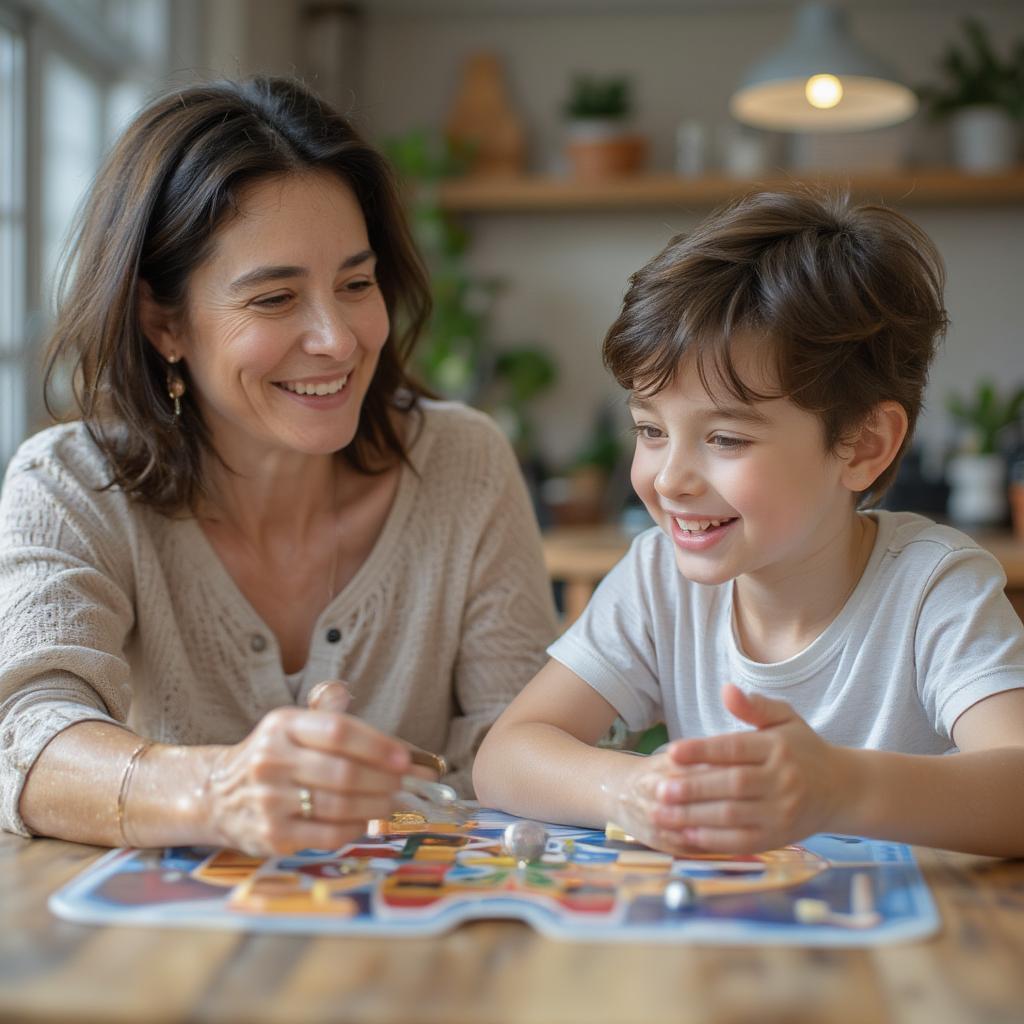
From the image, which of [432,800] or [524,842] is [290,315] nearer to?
[432,800]

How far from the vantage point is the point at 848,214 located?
1301mm

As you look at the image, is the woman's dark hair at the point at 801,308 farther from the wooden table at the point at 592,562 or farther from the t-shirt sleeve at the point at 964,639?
the wooden table at the point at 592,562

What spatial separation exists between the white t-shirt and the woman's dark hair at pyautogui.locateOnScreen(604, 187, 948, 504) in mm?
147

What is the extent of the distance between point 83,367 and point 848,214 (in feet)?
2.82

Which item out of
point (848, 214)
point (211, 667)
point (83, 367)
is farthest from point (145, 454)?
point (848, 214)

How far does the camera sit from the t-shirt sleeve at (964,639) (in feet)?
3.66

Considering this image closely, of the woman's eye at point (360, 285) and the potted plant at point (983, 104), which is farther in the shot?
the potted plant at point (983, 104)

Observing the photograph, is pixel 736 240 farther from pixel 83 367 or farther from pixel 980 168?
pixel 980 168

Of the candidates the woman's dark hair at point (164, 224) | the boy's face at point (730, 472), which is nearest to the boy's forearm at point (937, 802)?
the boy's face at point (730, 472)

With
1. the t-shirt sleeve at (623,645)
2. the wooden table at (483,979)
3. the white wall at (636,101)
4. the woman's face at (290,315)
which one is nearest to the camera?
the wooden table at (483,979)

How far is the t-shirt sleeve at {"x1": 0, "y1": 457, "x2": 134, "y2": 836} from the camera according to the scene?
44.5 inches

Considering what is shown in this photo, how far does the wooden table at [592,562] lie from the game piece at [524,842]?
1818 millimetres

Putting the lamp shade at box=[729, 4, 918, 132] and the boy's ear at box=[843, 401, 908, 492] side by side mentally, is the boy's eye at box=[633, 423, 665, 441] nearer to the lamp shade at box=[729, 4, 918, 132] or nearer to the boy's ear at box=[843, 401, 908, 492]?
the boy's ear at box=[843, 401, 908, 492]

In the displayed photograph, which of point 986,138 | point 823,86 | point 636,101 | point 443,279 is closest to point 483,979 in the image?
point 823,86
